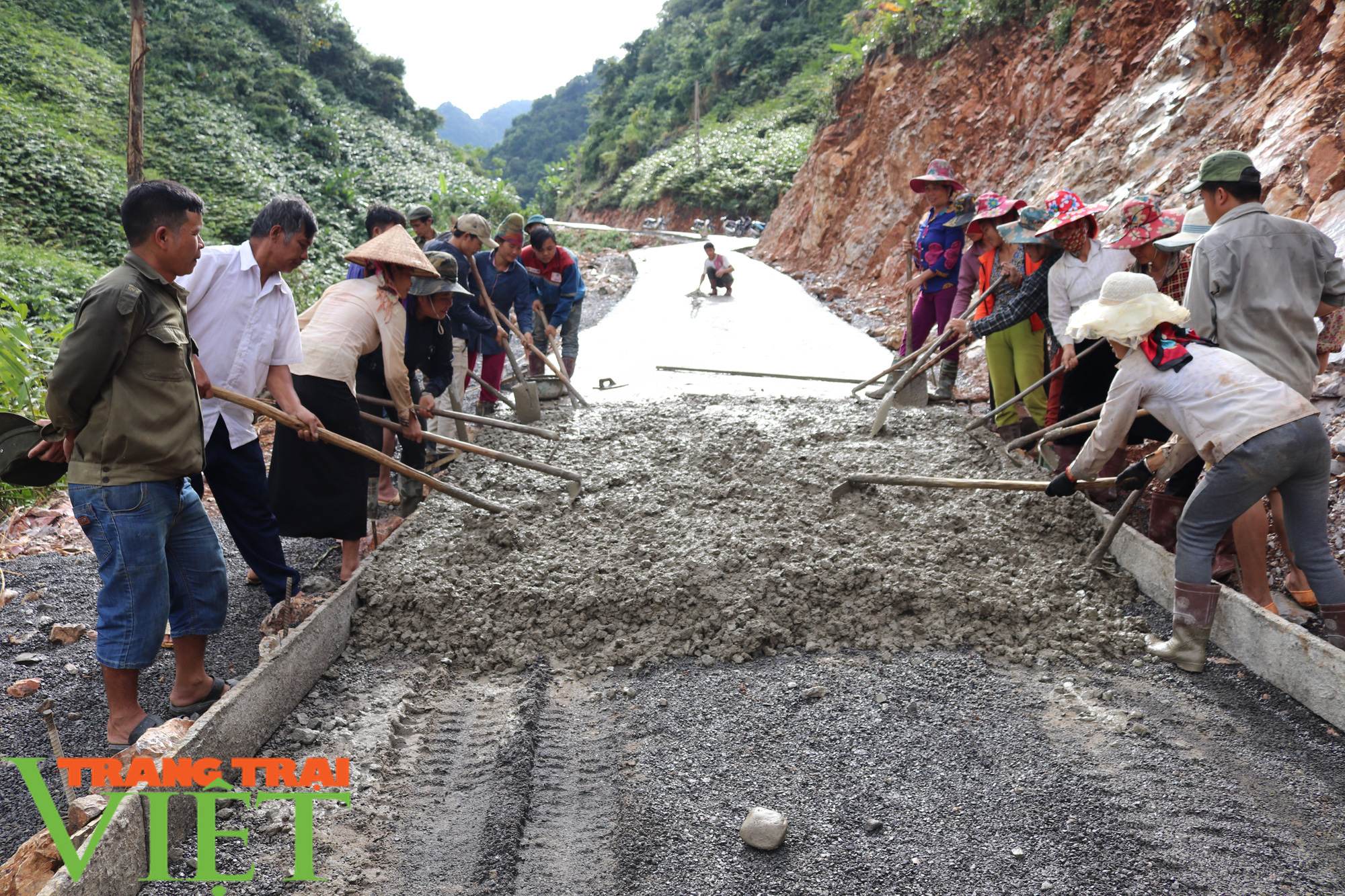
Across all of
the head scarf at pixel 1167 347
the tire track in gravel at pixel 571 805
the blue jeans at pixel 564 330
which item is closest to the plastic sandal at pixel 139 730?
the tire track in gravel at pixel 571 805

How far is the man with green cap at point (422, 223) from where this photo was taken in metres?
5.47

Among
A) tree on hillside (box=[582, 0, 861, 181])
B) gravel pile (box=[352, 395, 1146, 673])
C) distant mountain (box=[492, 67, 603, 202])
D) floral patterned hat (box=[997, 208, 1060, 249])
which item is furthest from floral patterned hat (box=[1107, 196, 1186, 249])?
distant mountain (box=[492, 67, 603, 202])

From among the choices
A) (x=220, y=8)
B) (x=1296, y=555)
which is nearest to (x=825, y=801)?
(x=1296, y=555)

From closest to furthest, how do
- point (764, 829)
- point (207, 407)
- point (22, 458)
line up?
point (764, 829)
point (22, 458)
point (207, 407)

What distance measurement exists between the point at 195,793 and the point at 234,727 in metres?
0.26

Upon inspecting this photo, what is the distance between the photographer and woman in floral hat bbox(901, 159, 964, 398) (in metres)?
5.69

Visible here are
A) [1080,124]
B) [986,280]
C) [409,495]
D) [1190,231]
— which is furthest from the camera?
[1080,124]

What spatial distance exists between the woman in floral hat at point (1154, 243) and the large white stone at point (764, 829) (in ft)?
10.2

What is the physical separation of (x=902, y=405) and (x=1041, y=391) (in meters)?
1.21

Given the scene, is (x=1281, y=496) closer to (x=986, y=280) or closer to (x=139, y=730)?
(x=986, y=280)

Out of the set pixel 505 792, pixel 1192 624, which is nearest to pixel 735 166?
pixel 1192 624

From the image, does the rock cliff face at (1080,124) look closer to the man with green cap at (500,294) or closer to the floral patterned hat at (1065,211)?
the floral patterned hat at (1065,211)

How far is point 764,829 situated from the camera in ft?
6.39

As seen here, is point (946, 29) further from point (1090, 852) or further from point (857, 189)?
point (1090, 852)
